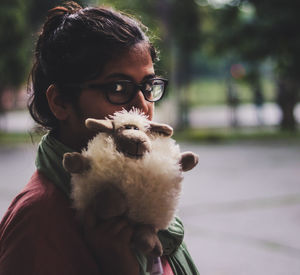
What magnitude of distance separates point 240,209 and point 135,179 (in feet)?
17.6

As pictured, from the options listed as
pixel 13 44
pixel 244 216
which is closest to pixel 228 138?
pixel 13 44

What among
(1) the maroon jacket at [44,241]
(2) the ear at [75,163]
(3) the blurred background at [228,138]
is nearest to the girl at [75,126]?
(1) the maroon jacket at [44,241]

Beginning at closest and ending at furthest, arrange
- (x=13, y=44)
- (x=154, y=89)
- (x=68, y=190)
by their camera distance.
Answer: (x=68, y=190), (x=154, y=89), (x=13, y=44)

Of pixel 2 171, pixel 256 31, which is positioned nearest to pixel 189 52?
pixel 256 31

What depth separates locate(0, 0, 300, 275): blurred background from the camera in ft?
15.9

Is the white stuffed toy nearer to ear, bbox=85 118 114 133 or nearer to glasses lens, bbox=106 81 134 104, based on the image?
ear, bbox=85 118 114 133

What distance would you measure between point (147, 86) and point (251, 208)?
5250mm

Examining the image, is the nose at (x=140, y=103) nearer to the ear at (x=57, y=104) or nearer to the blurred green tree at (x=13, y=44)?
the ear at (x=57, y=104)

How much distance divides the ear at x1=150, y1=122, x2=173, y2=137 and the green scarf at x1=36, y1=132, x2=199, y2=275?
0.25 meters

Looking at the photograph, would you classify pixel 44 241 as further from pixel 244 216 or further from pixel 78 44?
pixel 244 216

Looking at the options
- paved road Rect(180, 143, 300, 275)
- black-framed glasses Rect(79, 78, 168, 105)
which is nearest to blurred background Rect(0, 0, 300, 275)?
paved road Rect(180, 143, 300, 275)

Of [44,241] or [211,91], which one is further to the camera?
[211,91]

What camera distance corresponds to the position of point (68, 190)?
1.25 m

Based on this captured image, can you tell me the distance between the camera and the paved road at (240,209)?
4598mm
